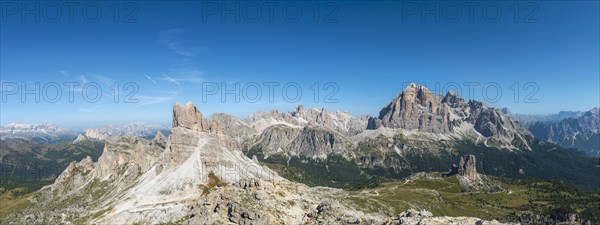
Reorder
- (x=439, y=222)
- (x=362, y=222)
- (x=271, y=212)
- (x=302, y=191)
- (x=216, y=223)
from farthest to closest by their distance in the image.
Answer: (x=302, y=191)
(x=271, y=212)
(x=216, y=223)
(x=362, y=222)
(x=439, y=222)

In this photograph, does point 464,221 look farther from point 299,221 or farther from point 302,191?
point 302,191

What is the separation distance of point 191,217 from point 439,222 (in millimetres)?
88998

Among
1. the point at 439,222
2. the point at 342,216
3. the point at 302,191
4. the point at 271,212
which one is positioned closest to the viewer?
the point at 439,222

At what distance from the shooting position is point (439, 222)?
95.4 metres

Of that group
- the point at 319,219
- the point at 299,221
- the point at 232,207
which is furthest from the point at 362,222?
the point at 232,207

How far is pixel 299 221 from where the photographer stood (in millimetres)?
141125

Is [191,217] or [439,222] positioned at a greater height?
[439,222]

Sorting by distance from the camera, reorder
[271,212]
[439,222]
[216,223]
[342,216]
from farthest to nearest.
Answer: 1. [271,212]
2. [216,223]
3. [342,216]
4. [439,222]

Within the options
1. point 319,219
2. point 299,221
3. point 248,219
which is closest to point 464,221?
point 319,219

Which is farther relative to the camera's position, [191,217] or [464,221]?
[191,217]

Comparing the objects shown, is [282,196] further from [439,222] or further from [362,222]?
[439,222]

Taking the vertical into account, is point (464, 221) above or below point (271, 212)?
above

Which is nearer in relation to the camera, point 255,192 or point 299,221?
point 299,221

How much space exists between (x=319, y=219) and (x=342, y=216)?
9958 mm
